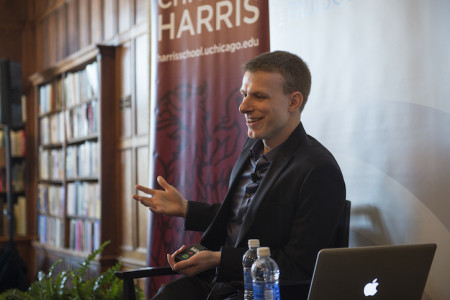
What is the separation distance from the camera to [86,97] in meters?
5.31

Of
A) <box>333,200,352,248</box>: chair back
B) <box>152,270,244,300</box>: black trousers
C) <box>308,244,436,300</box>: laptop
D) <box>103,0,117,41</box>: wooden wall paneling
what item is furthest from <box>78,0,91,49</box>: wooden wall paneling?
<box>308,244,436,300</box>: laptop

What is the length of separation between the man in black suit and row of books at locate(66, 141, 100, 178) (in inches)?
112

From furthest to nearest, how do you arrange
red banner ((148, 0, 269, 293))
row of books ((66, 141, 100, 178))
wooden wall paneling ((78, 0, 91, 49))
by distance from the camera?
wooden wall paneling ((78, 0, 91, 49)) < row of books ((66, 141, 100, 178)) < red banner ((148, 0, 269, 293))

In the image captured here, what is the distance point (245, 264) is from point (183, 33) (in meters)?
1.53

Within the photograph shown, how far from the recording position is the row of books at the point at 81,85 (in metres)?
5.18

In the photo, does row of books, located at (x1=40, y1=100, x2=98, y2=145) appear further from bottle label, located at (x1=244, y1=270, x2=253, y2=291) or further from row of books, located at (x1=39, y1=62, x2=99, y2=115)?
bottle label, located at (x1=244, y1=270, x2=253, y2=291)

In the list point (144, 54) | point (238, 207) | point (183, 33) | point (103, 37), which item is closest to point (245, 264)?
point (238, 207)

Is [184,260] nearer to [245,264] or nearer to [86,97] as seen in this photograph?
[245,264]

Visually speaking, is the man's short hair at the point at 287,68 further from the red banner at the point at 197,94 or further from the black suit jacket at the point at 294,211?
the red banner at the point at 197,94

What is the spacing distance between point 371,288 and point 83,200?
392cm

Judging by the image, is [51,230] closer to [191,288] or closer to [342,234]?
[191,288]

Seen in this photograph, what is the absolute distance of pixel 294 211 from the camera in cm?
202

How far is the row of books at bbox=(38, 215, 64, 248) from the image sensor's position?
586 cm

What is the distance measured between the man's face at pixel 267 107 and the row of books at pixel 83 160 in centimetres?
306
